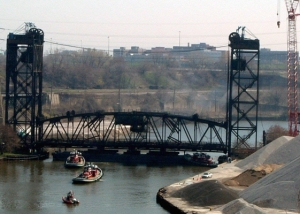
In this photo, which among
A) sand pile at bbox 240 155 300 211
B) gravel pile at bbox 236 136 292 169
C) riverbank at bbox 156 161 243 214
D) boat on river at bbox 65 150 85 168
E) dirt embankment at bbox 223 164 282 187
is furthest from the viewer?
boat on river at bbox 65 150 85 168

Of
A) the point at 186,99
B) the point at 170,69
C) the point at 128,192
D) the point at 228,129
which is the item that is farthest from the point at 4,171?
the point at 170,69

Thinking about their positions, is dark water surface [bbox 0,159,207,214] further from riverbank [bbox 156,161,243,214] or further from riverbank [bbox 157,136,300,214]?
riverbank [bbox 157,136,300,214]

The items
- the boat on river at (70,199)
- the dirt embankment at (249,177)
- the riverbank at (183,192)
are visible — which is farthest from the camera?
the dirt embankment at (249,177)

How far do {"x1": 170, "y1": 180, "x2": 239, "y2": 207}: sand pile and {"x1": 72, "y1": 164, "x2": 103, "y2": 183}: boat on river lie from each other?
6333 mm

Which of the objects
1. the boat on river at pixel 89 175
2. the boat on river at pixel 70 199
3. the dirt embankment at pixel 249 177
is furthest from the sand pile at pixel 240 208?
the boat on river at pixel 89 175

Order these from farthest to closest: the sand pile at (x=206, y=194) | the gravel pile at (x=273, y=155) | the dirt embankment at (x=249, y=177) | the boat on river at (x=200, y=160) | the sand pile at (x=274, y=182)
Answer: the boat on river at (x=200, y=160)
the gravel pile at (x=273, y=155)
the dirt embankment at (x=249, y=177)
the sand pile at (x=206, y=194)
the sand pile at (x=274, y=182)

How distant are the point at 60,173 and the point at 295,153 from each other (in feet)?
38.9

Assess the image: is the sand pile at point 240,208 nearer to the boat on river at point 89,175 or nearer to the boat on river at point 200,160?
the boat on river at point 89,175

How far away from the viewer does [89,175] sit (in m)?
41.4

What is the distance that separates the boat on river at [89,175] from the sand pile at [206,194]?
6.33 metres

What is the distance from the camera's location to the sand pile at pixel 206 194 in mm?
32719

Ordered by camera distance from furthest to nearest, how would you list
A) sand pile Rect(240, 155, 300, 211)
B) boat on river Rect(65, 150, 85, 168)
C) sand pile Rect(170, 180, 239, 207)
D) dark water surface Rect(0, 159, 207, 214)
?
boat on river Rect(65, 150, 85, 168)
dark water surface Rect(0, 159, 207, 214)
sand pile Rect(170, 180, 239, 207)
sand pile Rect(240, 155, 300, 211)

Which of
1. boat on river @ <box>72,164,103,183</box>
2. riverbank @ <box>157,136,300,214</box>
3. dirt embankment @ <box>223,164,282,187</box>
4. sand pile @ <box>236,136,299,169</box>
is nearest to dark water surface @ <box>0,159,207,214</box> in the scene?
boat on river @ <box>72,164,103,183</box>

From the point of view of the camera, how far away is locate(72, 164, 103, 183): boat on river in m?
40.7
